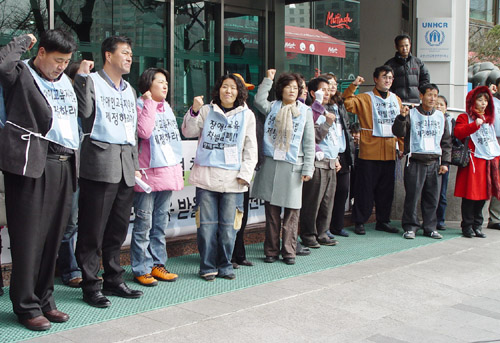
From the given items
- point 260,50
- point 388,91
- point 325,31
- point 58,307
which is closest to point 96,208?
point 58,307

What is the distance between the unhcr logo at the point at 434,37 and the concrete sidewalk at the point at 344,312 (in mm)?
4767

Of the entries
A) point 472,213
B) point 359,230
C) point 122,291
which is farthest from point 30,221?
point 472,213

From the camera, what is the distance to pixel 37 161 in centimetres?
441

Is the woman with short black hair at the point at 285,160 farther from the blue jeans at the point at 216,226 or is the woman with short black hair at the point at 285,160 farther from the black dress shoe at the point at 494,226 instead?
the black dress shoe at the point at 494,226

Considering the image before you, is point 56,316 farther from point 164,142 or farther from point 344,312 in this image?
point 344,312

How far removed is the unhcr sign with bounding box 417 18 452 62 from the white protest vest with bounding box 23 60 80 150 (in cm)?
726

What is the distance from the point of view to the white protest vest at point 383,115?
834cm

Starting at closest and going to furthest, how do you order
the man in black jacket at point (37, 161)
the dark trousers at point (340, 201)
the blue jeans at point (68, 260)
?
the man in black jacket at point (37, 161), the blue jeans at point (68, 260), the dark trousers at point (340, 201)

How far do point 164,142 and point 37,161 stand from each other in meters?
1.58

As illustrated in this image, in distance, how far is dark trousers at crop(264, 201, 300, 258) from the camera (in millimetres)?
6820

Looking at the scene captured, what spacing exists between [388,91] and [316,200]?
6.46ft

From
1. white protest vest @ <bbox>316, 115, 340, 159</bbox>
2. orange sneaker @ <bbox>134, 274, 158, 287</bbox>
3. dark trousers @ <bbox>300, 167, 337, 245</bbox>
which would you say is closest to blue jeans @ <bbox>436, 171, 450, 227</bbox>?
dark trousers @ <bbox>300, 167, 337, 245</bbox>

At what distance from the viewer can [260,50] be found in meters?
11.0

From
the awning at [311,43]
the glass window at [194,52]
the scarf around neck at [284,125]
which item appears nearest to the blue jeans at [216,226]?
the scarf around neck at [284,125]
